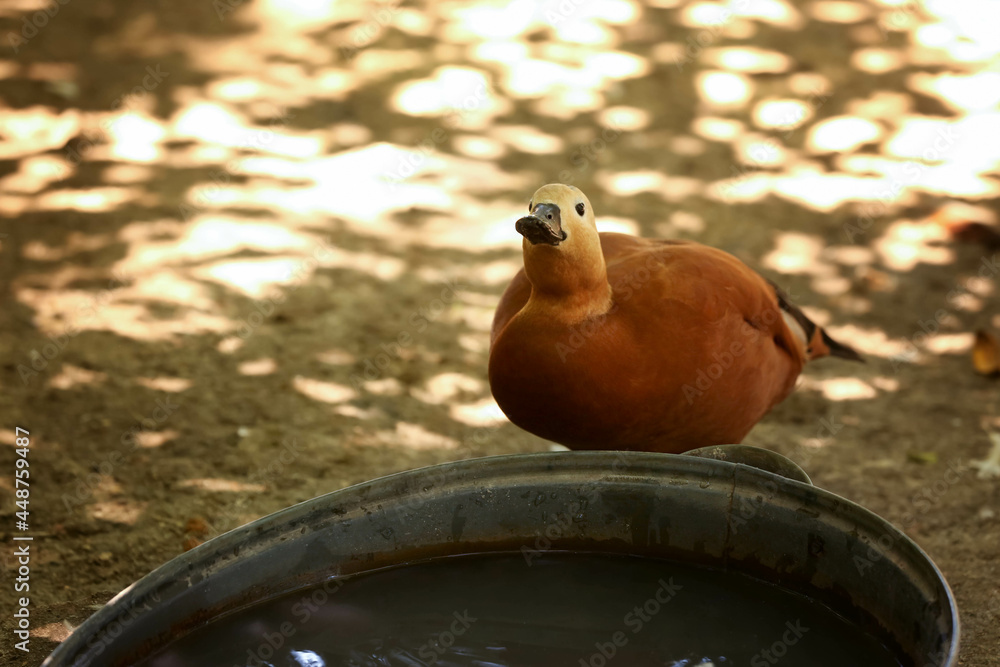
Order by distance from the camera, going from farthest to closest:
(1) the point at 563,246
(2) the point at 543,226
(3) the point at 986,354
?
(3) the point at 986,354, (1) the point at 563,246, (2) the point at 543,226

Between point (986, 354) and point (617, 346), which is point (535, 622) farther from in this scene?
point (986, 354)

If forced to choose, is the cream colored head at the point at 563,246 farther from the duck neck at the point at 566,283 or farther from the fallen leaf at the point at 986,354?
the fallen leaf at the point at 986,354

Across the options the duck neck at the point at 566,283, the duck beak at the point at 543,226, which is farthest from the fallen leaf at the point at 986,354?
the duck beak at the point at 543,226

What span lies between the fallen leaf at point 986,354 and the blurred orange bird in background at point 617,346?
5.06 feet

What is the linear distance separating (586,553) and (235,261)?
2.74 meters

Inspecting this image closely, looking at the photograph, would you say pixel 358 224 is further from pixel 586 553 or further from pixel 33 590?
pixel 586 553

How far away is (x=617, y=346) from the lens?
2191mm

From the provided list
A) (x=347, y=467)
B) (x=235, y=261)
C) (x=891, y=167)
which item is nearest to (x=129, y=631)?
(x=347, y=467)

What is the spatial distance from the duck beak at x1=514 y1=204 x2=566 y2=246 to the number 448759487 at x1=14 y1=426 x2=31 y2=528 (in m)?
1.70

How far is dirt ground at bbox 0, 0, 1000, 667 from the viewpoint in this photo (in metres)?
2.96

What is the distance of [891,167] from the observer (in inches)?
188

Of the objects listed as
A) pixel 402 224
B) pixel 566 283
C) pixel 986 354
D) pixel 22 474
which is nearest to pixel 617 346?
pixel 566 283

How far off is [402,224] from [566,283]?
7.81ft

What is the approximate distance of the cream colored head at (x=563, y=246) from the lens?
82.7 inches
